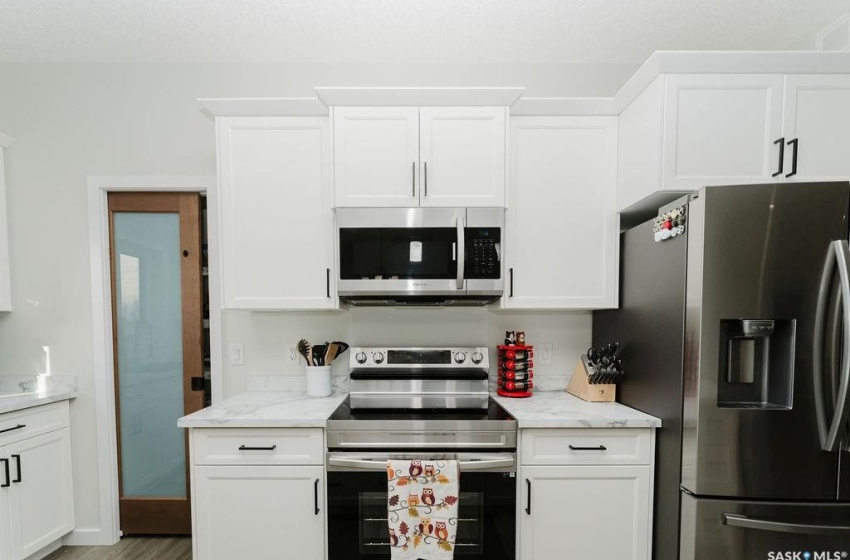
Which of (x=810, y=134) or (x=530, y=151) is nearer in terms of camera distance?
(x=810, y=134)

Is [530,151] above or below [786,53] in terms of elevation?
below

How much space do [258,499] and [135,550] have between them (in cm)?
125

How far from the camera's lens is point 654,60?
1562mm

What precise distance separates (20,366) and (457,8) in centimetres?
315

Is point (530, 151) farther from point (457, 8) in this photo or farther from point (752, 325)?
point (752, 325)

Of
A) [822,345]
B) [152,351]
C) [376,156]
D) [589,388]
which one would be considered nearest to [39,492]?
[152,351]

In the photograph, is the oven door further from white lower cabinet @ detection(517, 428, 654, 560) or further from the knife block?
the knife block

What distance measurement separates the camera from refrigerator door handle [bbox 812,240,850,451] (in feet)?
3.94

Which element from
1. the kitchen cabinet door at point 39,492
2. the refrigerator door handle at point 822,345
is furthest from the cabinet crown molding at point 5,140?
the refrigerator door handle at point 822,345

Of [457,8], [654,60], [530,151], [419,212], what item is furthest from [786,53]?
[419,212]

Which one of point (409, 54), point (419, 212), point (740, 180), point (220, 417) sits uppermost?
point (409, 54)

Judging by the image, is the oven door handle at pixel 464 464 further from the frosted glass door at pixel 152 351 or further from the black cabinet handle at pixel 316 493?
the frosted glass door at pixel 152 351

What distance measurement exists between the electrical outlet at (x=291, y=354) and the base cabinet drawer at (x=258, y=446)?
0.62m

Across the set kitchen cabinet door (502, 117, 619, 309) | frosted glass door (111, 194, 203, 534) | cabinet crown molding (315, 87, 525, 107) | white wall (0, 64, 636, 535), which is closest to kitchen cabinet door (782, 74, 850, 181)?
kitchen cabinet door (502, 117, 619, 309)
